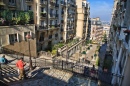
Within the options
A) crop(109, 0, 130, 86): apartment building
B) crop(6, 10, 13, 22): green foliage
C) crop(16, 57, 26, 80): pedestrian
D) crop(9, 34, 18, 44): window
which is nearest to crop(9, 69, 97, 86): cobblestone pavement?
crop(16, 57, 26, 80): pedestrian

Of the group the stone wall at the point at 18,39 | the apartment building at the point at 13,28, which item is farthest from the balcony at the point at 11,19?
the stone wall at the point at 18,39

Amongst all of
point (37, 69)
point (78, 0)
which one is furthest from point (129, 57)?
point (78, 0)

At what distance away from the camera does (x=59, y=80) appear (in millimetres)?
10469

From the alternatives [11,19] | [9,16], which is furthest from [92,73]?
[9,16]

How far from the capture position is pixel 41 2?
26.1 meters

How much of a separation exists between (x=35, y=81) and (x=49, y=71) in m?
2.40

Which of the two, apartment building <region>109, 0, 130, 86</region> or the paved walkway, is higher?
apartment building <region>109, 0, 130, 86</region>

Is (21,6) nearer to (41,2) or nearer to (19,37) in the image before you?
(41,2)

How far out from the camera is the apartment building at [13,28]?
1636cm

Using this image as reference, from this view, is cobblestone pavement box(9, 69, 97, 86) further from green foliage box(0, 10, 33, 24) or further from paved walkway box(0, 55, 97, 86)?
green foliage box(0, 10, 33, 24)

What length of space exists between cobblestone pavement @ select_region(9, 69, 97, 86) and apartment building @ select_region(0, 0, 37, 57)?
28.6 feet

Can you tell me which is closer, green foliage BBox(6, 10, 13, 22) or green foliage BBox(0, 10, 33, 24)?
green foliage BBox(0, 10, 33, 24)

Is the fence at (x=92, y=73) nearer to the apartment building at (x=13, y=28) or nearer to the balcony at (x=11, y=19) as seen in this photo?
the apartment building at (x=13, y=28)

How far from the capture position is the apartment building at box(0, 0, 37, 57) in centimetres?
1636
